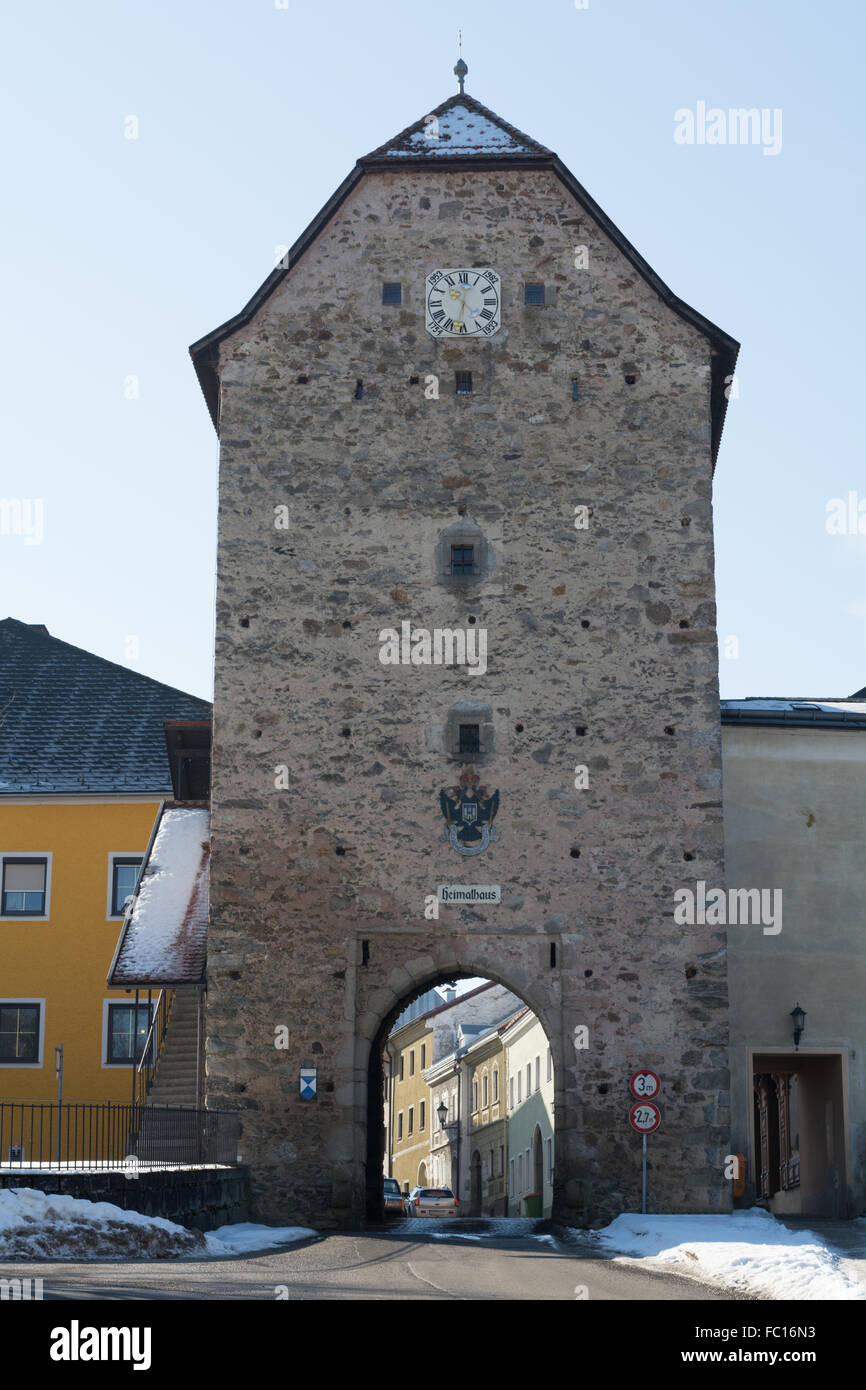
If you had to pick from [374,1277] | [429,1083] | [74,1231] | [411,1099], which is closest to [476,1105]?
[429,1083]

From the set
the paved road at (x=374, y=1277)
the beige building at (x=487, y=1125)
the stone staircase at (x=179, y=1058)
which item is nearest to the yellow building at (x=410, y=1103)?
the beige building at (x=487, y=1125)

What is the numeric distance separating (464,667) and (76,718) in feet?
40.1

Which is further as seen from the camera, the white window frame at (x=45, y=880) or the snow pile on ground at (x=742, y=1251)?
the white window frame at (x=45, y=880)

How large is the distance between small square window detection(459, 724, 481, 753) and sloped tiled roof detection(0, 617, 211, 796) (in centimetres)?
947

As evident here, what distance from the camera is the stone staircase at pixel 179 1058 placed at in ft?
77.6

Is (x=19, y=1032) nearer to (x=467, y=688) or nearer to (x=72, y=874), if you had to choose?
(x=72, y=874)

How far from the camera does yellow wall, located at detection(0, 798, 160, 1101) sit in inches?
1150

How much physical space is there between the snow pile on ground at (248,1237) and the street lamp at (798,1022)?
687 cm

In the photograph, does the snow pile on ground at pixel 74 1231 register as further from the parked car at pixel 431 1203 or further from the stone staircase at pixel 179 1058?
the parked car at pixel 431 1203

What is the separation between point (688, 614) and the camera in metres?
22.6

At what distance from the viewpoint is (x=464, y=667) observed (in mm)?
22453

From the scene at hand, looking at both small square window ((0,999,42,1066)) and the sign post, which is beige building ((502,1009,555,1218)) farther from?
the sign post
